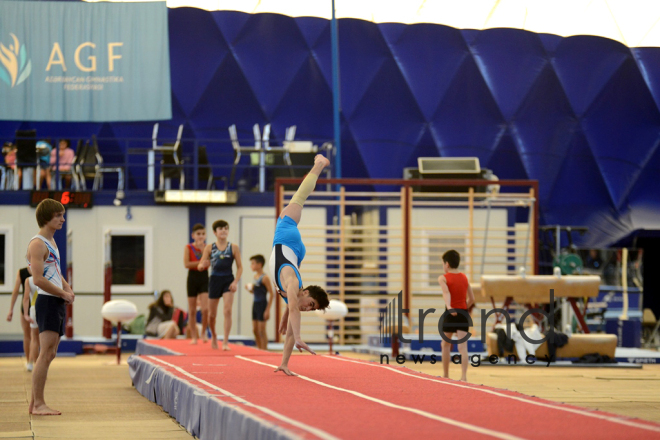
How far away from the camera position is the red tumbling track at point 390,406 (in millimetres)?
3867

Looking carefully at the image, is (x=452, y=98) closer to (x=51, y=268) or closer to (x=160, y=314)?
(x=160, y=314)

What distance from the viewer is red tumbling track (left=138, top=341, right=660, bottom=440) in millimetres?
3867

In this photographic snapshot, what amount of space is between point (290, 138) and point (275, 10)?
473 cm

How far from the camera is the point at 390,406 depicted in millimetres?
4715

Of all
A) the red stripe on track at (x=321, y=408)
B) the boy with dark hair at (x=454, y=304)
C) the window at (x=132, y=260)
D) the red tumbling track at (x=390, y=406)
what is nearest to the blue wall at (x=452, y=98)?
the window at (x=132, y=260)

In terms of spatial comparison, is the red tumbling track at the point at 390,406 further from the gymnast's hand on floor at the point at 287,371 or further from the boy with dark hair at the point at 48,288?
the boy with dark hair at the point at 48,288

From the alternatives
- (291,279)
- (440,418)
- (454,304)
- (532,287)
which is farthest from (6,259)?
(440,418)

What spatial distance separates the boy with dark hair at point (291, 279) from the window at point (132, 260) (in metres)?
9.30

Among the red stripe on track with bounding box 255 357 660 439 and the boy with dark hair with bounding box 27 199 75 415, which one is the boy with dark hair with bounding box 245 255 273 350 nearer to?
the red stripe on track with bounding box 255 357 660 439

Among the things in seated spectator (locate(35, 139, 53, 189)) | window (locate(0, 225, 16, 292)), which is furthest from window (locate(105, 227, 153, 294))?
seated spectator (locate(35, 139, 53, 189))

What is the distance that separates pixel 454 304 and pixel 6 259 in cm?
990

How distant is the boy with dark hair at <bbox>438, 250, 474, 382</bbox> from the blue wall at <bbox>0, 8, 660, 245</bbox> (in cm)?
1248

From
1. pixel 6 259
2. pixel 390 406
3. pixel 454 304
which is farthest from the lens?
pixel 6 259

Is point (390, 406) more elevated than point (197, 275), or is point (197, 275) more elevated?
point (197, 275)
